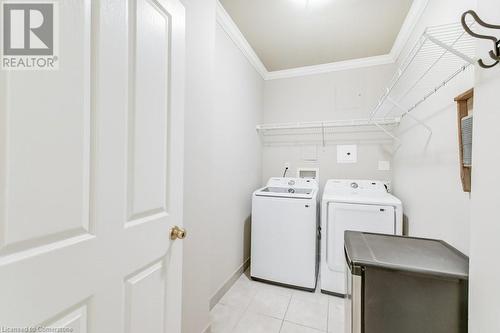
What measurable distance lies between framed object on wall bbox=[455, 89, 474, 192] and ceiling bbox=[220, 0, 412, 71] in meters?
1.24

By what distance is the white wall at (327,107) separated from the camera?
2.63 metres

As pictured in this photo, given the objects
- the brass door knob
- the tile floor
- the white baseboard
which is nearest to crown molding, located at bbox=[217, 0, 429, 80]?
the brass door knob

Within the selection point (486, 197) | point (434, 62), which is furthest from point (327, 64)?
point (486, 197)

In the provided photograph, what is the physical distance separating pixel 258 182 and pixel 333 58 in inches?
71.0

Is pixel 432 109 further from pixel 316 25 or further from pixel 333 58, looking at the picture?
pixel 333 58

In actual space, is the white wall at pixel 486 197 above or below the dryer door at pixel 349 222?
above

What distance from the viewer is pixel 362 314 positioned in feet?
2.98

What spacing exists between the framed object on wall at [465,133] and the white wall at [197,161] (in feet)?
4.38

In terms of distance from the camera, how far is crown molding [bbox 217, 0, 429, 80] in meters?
1.82

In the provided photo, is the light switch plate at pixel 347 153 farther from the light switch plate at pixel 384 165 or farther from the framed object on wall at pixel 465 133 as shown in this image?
the framed object on wall at pixel 465 133

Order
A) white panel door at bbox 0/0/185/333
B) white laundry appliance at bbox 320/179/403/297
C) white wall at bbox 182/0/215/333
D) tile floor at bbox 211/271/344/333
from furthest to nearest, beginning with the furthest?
white laundry appliance at bbox 320/179/403/297 < tile floor at bbox 211/271/344/333 < white wall at bbox 182/0/215/333 < white panel door at bbox 0/0/185/333

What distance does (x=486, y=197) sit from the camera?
71 cm

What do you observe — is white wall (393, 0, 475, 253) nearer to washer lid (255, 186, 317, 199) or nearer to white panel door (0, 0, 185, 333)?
washer lid (255, 186, 317, 199)

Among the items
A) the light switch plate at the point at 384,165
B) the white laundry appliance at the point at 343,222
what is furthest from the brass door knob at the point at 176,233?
the light switch plate at the point at 384,165
